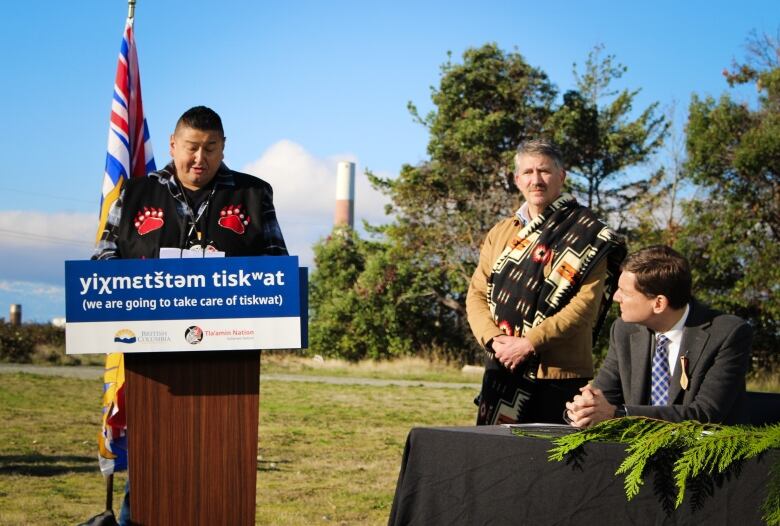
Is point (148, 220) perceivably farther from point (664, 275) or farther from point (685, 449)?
point (685, 449)

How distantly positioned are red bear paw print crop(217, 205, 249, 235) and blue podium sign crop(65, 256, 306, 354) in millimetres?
554

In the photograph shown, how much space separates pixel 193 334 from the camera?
316 cm

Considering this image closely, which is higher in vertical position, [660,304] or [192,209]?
[192,209]

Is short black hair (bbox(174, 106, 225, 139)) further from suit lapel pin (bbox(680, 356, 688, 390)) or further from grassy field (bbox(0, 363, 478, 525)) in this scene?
grassy field (bbox(0, 363, 478, 525))

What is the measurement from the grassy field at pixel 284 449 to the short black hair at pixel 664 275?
3405 millimetres

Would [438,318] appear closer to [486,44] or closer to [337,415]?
[486,44]

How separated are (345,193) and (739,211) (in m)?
28.0

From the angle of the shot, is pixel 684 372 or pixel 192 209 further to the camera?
pixel 192 209

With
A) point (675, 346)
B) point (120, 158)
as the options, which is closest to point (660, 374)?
point (675, 346)

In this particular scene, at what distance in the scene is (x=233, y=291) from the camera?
10.4 feet

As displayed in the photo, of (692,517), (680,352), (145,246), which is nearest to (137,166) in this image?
(145,246)

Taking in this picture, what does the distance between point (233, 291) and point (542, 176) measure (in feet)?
5.38

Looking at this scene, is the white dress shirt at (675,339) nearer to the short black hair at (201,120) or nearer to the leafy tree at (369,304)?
the short black hair at (201,120)

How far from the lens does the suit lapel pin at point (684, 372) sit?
3.17 meters
